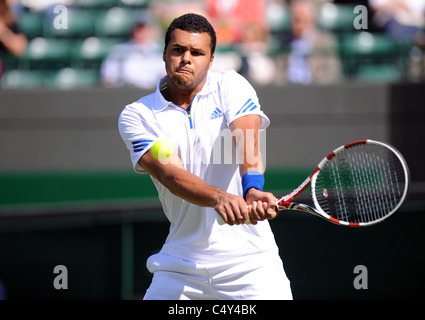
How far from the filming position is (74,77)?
8.59 metres

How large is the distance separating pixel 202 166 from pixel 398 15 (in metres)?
5.66

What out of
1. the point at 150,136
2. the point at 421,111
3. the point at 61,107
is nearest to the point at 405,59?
the point at 421,111

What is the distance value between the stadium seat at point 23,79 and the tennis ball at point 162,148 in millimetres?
4931

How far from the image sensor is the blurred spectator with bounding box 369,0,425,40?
859 cm

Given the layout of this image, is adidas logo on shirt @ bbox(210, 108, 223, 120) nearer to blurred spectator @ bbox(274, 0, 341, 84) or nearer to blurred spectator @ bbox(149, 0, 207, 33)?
blurred spectator @ bbox(274, 0, 341, 84)

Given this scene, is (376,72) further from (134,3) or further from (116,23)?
(116,23)

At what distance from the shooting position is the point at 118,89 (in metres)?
8.20

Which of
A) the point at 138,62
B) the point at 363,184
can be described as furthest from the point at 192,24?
the point at 138,62

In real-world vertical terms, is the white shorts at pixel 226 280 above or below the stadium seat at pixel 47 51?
below

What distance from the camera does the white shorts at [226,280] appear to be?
12.0 ft

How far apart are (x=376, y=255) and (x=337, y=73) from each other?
9.91ft

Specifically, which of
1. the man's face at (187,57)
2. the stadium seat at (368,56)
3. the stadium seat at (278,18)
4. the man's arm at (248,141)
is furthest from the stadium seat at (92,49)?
the man's arm at (248,141)

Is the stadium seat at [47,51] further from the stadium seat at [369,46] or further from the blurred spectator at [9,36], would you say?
the stadium seat at [369,46]

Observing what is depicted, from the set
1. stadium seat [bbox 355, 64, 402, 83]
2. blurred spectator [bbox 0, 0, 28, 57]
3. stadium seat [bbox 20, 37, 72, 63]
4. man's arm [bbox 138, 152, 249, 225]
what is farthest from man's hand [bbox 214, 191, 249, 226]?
blurred spectator [bbox 0, 0, 28, 57]
